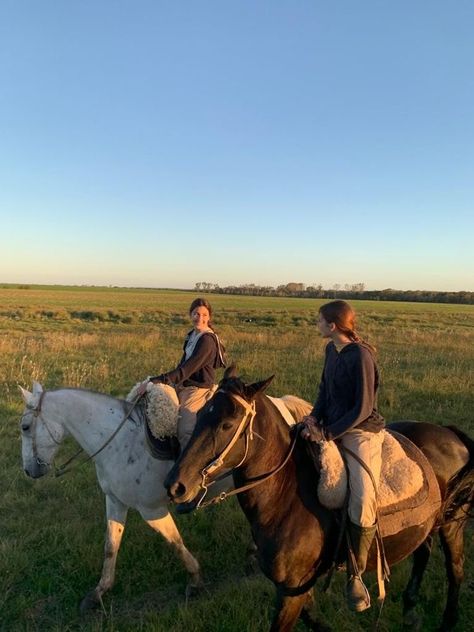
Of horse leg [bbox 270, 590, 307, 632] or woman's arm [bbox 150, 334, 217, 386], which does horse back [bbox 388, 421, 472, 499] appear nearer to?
horse leg [bbox 270, 590, 307, 632]

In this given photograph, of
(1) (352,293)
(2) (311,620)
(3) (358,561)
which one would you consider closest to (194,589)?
(2) (311,620)

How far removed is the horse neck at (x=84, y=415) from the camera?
4.54m

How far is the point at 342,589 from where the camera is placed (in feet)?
14.5

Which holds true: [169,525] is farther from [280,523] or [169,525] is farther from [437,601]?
[437,601]

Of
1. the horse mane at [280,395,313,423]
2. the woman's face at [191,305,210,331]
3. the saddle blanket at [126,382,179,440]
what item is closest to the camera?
the saddle blanket at [126,382,179,440]

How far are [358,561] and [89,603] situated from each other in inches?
107

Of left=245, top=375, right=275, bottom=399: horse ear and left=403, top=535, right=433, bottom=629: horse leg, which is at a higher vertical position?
left=245, top=375, right=275, bottom=399: horse ear

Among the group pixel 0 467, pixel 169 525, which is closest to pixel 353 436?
pixel 169 525

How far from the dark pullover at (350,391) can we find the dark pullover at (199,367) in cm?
135

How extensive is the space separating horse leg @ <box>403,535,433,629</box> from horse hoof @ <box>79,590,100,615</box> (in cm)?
290

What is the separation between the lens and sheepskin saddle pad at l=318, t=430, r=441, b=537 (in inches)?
125

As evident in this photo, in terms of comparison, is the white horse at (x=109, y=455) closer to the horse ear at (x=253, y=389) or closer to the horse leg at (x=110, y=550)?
the horse leg at (x=110, y=550)

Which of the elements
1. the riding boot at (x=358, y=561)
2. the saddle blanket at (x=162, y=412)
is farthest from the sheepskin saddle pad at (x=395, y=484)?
the saddle blanket at (x=162, y=412)

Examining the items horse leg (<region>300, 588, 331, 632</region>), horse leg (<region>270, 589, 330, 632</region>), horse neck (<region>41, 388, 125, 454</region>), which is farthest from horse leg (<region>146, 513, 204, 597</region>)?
horse leg (<region>270, 589, 330, 632</region>)
